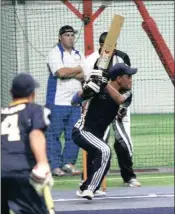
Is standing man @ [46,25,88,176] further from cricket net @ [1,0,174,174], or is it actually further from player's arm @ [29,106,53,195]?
player's arm @ [29,106,53,195]

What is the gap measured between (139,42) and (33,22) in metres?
1.46

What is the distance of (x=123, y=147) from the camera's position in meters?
10.7

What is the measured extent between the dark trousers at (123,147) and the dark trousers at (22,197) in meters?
4.11

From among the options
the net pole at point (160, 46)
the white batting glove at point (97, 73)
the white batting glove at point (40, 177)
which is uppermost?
the net pole at point (160, 46)

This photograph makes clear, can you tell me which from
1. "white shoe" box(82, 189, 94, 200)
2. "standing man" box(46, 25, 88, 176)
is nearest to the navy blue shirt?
"white shoe" box(82, 189, 94, 200)

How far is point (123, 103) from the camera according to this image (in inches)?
389

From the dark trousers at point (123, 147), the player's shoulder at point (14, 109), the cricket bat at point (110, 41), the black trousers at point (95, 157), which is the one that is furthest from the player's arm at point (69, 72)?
the player's shoulder at point (14, 109)

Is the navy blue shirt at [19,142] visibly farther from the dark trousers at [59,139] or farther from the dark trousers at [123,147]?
the dark trousers at [59,139]

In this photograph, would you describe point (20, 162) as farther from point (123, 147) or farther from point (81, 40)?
point (81, 40)

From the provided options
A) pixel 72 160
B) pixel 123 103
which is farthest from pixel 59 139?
pixel 123 103

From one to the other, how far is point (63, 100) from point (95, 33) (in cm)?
145

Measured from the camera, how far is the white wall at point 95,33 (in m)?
12.2

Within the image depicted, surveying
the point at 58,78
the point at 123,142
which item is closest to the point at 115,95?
the point at 123,142

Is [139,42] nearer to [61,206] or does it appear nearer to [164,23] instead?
[164,23]
